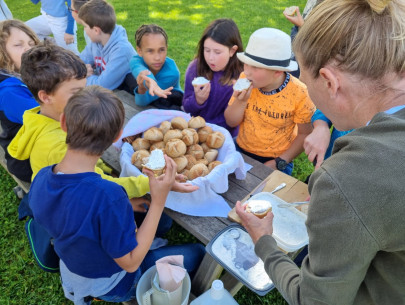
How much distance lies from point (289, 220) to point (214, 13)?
7.60 meters

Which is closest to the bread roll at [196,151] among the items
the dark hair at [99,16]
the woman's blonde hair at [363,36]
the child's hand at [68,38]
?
the woman's blonde hair at [363,36]

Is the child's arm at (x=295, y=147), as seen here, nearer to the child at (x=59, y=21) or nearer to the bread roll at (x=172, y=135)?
the bread roll at (x=172, y=135)

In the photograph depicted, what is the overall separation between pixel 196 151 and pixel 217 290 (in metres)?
0.98

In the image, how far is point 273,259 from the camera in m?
1.31

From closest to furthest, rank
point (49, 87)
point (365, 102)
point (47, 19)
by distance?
point (365, 102) → point (49, 87) → point (47, 19)

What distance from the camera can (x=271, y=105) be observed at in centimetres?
261

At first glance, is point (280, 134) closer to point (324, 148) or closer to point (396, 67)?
point (324, 148)

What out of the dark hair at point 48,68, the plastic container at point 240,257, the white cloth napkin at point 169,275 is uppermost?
the dark hair at point 48,68

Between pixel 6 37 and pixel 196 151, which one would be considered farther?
pixel 6 37

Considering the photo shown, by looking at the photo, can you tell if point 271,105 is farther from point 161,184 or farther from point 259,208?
point 161,184

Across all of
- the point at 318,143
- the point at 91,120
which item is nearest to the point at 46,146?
the point at 91,120

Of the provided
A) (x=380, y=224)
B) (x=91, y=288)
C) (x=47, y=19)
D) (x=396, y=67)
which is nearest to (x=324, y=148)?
(x=396, y=67)

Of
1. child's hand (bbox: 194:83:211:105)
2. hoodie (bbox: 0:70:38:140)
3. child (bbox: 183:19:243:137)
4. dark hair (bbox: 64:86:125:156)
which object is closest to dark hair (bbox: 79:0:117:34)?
child (bbox: 183:19:243:137)

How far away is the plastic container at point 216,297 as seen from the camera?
1.74 metres
